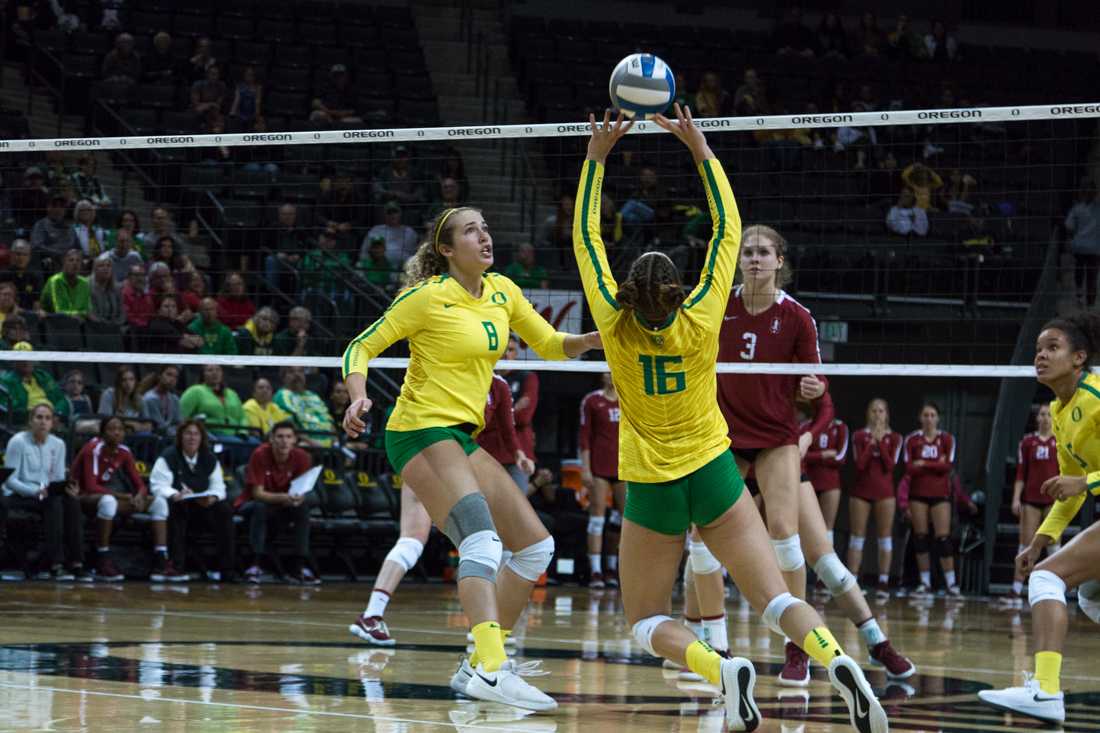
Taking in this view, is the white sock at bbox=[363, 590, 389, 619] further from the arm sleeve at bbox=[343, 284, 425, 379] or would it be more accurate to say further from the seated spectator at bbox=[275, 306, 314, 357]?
the seated spectator at bbox=[275, 306, 314, 357]

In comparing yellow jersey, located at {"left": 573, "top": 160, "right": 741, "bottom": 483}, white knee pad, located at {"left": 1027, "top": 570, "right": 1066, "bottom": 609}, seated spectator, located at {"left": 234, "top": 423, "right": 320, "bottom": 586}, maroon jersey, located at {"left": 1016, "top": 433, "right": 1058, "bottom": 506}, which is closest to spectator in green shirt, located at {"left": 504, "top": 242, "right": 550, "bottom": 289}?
seated spectator, located at {"left": 234, "top": 423, "right": 320, "bottom": 586}

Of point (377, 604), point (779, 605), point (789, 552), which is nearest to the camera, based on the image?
point (779, 605)

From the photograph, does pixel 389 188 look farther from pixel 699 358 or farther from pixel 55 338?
pixel 699 358

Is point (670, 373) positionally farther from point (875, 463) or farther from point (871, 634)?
point (875, 463)

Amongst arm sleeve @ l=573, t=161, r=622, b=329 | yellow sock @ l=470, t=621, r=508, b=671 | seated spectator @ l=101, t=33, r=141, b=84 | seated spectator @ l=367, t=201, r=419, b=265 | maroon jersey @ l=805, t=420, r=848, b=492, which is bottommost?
yellow sock @ l=470, t=621, r=508, b=671

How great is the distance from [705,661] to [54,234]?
11218mm

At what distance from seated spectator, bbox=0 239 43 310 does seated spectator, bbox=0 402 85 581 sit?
1.32 metres

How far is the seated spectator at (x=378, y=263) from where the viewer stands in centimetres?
1583

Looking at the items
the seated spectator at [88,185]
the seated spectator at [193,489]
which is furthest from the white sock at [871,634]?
the seated spectator at [88,185]

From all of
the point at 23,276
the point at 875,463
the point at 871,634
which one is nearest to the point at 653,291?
the point at 871,634

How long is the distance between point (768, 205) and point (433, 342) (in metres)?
12.2

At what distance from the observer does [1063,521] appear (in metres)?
7.23

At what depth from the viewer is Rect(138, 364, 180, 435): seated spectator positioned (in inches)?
597

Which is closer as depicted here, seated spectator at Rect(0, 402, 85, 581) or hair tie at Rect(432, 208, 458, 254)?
hair tie at Rect(432, 208, 458, 254)
